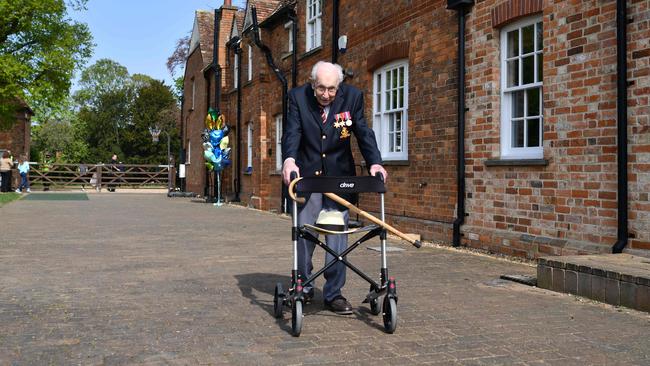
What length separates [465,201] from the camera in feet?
31.2

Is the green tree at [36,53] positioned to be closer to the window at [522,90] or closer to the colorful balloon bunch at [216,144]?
the colorful balloon bunch at [216,144]

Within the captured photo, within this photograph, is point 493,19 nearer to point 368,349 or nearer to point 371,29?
point 371,29

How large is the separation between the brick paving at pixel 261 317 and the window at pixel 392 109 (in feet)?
10.6

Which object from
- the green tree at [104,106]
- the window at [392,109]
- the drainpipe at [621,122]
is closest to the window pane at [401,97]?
the window at [392,109]

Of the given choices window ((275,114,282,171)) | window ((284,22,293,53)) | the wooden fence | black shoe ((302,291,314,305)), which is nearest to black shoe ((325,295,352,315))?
black shoe ((302,291,314,305))

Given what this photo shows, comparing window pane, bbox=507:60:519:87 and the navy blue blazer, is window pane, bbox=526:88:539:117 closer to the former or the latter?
window pane, bbox=507:60:519:87

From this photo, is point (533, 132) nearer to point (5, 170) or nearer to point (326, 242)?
point (326, 242)

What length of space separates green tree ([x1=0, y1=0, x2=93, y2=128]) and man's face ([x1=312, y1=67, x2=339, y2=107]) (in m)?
23.6

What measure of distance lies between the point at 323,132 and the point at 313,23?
38.9ft

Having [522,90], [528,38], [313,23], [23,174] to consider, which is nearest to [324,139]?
[522,90]

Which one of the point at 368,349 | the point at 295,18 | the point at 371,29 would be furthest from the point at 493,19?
the point at 295,18

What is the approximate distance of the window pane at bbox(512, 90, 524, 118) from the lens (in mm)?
8656

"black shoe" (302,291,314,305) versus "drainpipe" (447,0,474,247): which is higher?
"drainpipe" (447,0,474,247)

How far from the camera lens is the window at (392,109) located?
37.3 feet
